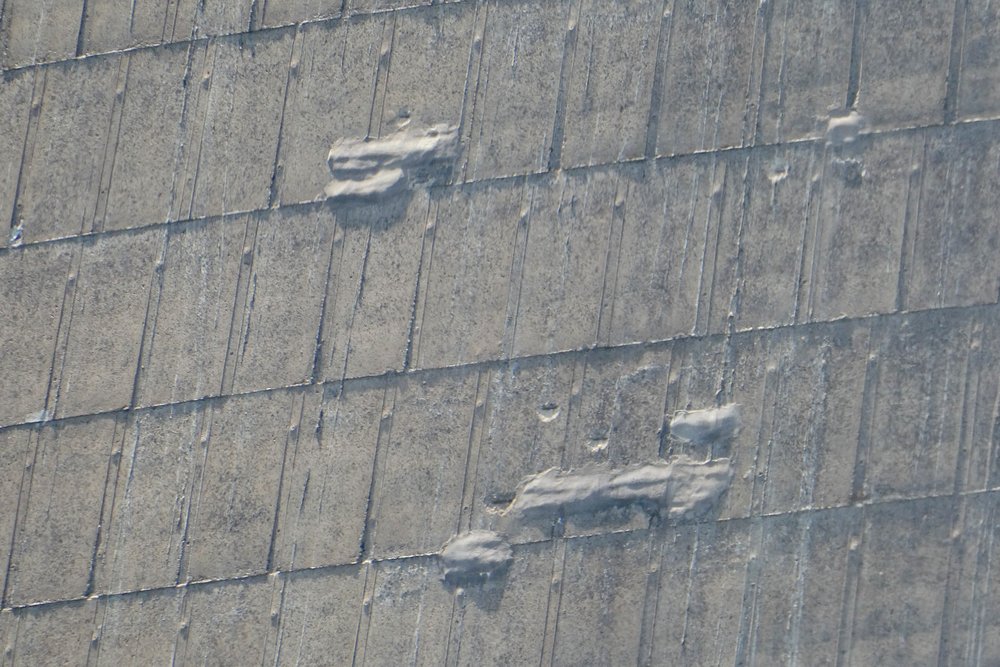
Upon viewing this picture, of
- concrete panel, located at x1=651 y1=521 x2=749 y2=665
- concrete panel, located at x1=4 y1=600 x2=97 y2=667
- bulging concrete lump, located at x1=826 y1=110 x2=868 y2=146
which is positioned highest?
bulging concrete lump, located at x1=826 y1=110 x2=868 y2=146

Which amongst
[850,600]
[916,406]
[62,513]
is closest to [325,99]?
[62,513]

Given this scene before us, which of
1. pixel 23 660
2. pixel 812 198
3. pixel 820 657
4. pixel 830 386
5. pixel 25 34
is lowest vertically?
pixel 23 660

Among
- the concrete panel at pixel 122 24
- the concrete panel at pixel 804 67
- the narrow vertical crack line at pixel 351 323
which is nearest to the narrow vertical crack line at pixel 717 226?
the concrete panel at pixel 804 67

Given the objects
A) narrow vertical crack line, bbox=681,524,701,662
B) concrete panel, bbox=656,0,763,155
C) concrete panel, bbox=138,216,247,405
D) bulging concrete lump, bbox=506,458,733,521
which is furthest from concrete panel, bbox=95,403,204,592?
concrete panel, bbox=656,0,763,155

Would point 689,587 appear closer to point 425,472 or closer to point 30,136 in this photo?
point 425,472

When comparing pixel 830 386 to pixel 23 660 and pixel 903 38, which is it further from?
pixel 23 660

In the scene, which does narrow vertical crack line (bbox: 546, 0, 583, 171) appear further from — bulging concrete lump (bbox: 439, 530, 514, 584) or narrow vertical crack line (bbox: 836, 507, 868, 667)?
narrow vertical crack line (bbox: 836, 507, 868, 667)

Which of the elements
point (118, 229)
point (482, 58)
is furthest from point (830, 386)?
point (118, 229)
